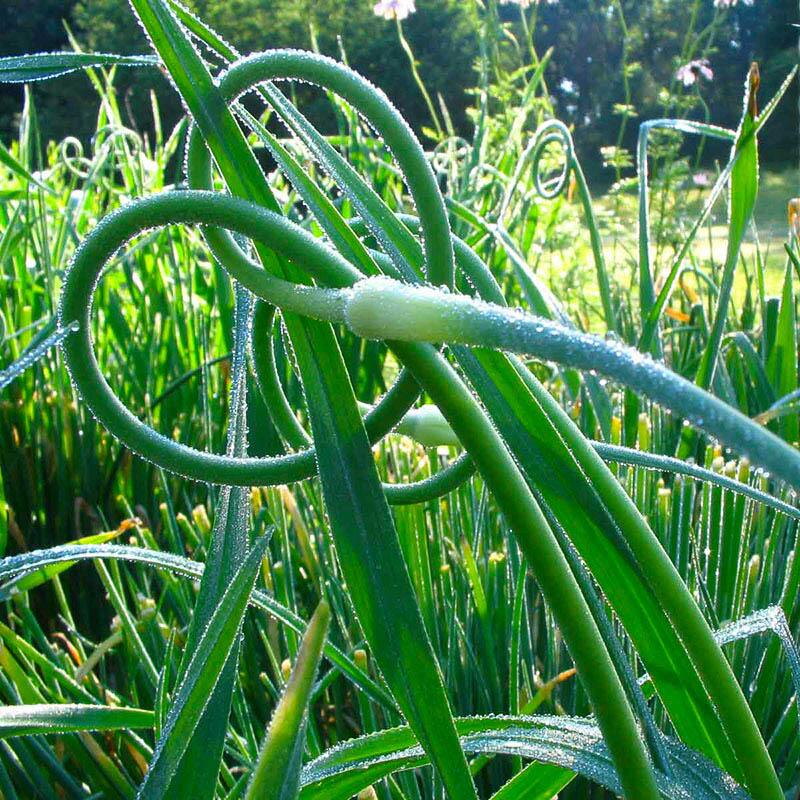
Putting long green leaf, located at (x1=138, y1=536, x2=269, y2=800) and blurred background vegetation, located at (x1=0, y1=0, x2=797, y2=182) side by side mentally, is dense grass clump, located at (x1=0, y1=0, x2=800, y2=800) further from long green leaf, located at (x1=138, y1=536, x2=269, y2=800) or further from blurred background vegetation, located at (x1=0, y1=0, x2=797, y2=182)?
blurred background vegetation, located at (x1=0, y1=0, x2=797, y2=182)

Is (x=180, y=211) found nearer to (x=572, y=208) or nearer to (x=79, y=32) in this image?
(x=572, y=208)

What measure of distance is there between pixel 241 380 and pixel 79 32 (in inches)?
401

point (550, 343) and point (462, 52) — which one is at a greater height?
point (462, 52)

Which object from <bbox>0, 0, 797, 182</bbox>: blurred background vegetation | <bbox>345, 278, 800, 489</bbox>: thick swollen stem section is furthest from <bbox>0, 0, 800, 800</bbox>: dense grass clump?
<bbox>0, 0, 797, 182</bbox>: blurred background vegetation

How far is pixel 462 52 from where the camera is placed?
7836mm

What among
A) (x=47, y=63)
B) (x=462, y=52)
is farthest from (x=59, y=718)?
(x=462, y=52)

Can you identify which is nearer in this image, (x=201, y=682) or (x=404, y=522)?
(x=201, y=682)

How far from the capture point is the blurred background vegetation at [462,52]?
7.45 meters

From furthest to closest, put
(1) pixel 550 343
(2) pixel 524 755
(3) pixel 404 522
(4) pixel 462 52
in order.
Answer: (4) pixel 462 52 < (3) pixel 404 522 < (2) pixel 524 755 < (1) pixel 550 343

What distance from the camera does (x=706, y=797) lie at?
0.93 ft

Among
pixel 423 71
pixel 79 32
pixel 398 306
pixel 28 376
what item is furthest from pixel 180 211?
pixel 79 32

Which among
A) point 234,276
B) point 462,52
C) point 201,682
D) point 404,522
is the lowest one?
point 404,522

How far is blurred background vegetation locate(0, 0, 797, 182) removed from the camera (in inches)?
293

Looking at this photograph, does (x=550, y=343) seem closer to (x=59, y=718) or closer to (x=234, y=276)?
(x=234, y=276)
